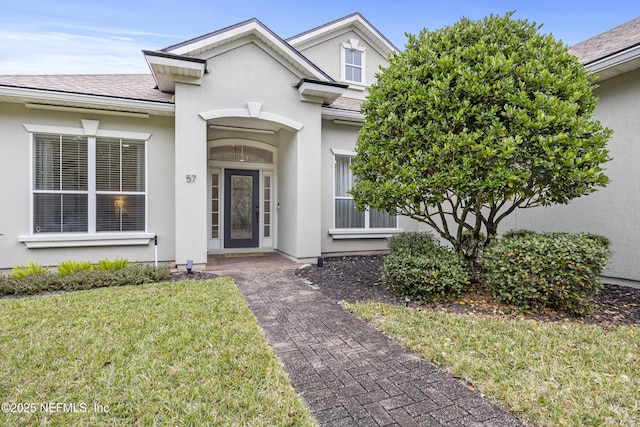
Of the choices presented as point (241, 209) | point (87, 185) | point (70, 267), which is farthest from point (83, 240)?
point (241, 209)

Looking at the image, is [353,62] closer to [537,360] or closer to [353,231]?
[353,231]

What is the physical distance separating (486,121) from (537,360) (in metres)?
3.19

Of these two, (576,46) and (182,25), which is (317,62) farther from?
(576,46)

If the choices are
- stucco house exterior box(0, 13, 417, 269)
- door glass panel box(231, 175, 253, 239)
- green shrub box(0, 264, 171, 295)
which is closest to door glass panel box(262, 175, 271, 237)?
door glass panel box(231, 175, 253, 239)

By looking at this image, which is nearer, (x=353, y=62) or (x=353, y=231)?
(x=353, y=231)

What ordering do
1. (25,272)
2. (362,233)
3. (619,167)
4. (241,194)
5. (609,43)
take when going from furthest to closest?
(241,194)
(362,233)
(609,43)
(619,167)
(25,272)

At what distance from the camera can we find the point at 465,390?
264 cm

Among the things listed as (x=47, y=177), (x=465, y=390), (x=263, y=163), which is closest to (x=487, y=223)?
(x=465, y=390)

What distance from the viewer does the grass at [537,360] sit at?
237 cm

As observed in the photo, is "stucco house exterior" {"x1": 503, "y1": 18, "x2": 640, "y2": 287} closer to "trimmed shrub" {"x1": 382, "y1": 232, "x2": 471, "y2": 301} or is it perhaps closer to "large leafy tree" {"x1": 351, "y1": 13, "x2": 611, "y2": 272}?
"large leafy tree" {"x1": 351, "y1": 13, "x2": 611, "y2": 272}

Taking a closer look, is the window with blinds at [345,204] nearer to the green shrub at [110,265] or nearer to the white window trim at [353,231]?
the white window trim at [353,231]

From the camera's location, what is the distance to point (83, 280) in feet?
19.2

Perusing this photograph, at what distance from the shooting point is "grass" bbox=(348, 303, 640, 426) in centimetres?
237

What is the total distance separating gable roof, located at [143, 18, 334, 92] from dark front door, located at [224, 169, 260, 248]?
116 inches
